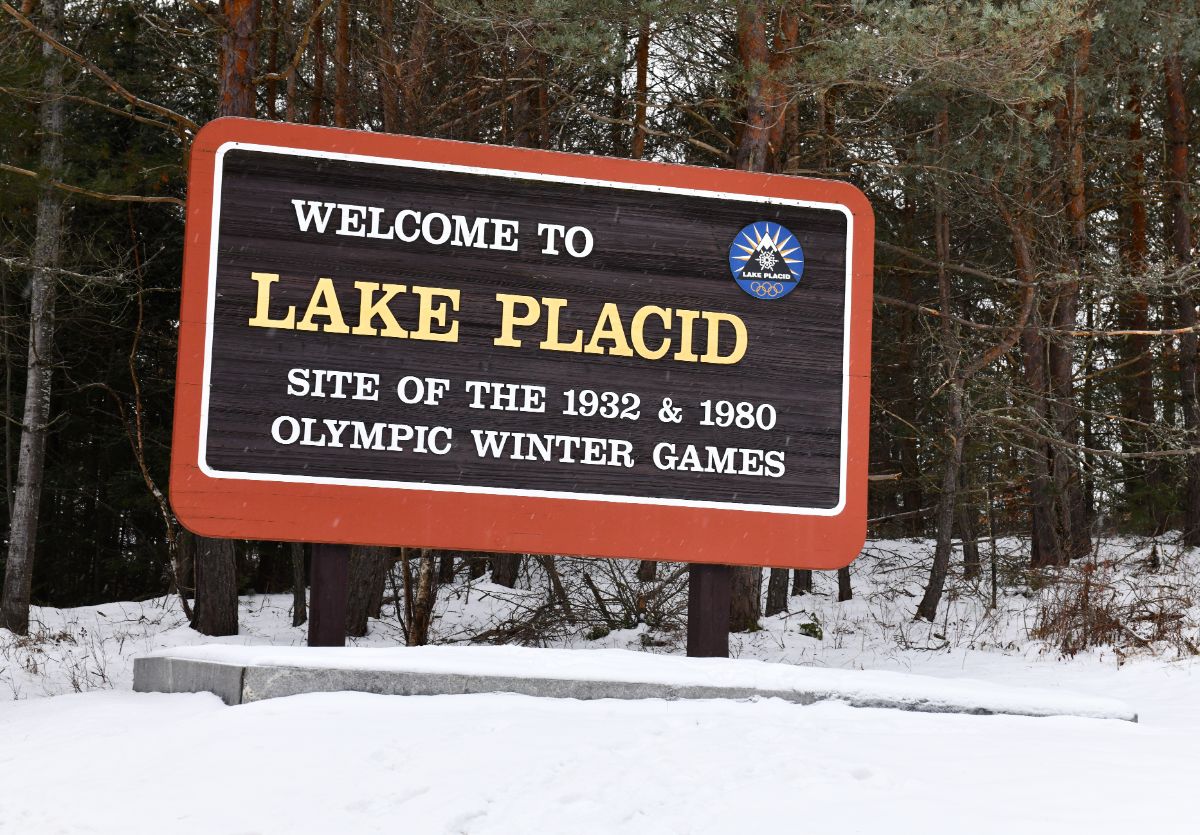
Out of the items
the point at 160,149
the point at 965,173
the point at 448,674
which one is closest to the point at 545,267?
the point at 448,674

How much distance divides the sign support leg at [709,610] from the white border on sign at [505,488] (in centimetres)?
56

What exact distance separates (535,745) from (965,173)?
996 cm

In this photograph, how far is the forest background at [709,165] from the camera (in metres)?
11.9

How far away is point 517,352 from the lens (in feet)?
26.7

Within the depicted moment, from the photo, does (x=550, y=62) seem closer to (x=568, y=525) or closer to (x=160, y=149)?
(x=160, y=149)

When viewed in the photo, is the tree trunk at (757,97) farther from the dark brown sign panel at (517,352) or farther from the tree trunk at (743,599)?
the dark brown sign panel at (517,352)

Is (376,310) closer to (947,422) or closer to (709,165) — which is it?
(947,422)

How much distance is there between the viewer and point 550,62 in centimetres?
1572

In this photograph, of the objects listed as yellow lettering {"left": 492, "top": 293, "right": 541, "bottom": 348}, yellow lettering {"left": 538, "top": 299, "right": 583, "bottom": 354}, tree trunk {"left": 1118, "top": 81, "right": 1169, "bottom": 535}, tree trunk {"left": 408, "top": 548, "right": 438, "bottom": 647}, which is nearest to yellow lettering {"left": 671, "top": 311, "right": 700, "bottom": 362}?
yellow lettering {"left": 538, "top": 299, "right": 583, "bottom": 354}

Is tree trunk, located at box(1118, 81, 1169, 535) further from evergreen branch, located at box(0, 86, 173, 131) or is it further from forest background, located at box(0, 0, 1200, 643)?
evergreen branch, located at box(0, 86, 173, 131)

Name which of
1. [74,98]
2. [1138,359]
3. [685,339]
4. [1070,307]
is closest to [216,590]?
[74,98]

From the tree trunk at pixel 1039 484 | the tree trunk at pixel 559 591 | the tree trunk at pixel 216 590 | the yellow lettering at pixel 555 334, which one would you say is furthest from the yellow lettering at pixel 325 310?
the tree trunk at pixel 1039 484

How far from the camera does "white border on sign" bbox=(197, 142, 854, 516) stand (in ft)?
25.4

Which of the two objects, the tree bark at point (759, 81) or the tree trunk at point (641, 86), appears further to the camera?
the tree trunk at point (641, 86)
